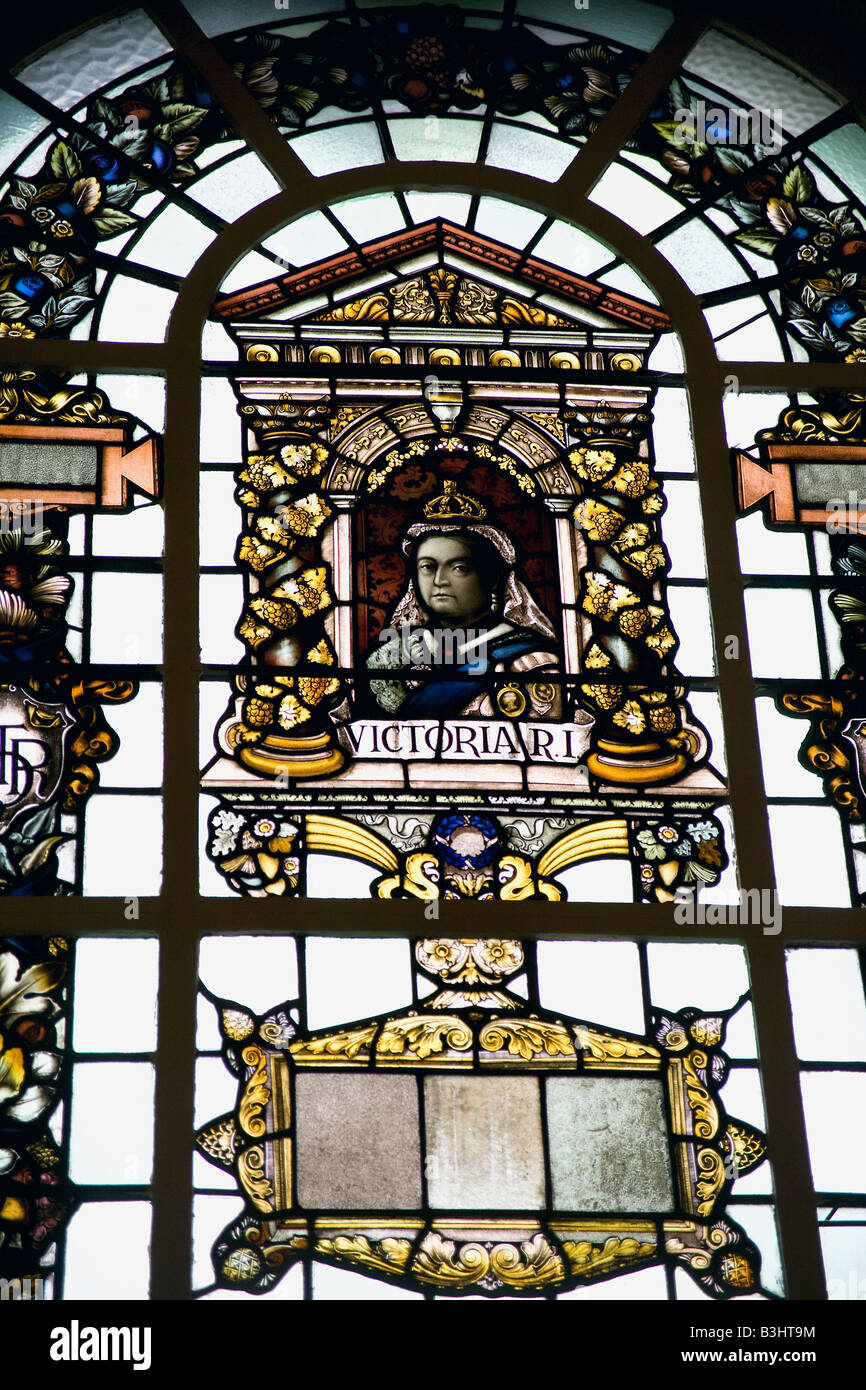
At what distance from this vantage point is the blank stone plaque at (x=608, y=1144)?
608 cm

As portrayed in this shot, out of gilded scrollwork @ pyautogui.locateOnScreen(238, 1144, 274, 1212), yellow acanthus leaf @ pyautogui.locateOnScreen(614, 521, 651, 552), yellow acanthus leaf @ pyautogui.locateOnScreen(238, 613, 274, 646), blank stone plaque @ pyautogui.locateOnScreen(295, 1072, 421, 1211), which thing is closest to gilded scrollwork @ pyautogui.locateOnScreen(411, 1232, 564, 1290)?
blank stone plaque @ pyautogui.locateOnScreen(295, 1072, 421, 1211)

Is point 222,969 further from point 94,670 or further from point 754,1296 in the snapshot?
point 754,1296

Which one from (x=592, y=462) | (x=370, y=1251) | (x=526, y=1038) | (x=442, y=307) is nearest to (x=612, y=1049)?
(x=526, y=1038)

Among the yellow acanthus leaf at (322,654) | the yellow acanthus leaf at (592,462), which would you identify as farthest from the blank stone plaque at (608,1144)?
the yellow acanthus leaf at (592,462)

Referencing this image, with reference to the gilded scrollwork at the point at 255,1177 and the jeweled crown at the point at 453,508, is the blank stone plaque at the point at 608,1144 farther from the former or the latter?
the jeweled crown at the point at 453,508

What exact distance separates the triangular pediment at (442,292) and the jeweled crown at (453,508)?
2.18 ft

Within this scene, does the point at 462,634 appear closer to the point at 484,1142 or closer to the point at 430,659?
the point at 430,659

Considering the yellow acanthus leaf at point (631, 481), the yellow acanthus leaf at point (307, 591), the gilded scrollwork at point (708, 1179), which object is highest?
the yellow acanthus leaf at point (631, 481)

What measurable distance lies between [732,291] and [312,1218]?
3453mm

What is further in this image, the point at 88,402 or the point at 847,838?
the point at 88,402

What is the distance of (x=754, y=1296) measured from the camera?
5.96m

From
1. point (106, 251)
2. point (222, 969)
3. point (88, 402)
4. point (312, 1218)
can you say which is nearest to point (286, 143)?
point (106, 251)

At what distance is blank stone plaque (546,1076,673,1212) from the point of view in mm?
6078

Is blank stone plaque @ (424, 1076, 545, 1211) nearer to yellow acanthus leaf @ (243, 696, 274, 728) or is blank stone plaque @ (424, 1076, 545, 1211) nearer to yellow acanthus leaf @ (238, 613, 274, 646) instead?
yellow acanthus leaf @ (243, 696, 274, 728)
